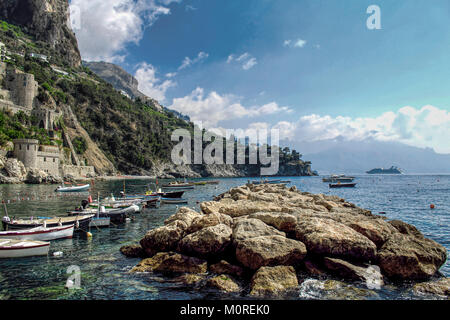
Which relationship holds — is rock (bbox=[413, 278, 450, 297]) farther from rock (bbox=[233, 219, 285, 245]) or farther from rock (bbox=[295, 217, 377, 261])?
rock (bbox=[233, 219, 285, 245])

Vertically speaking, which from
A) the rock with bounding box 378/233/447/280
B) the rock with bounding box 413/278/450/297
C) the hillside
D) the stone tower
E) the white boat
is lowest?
the white boat

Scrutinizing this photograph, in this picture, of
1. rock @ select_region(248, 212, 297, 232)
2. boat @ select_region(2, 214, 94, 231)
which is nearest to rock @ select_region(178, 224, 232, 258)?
rock @ select_region(248, 212, 297, 232)

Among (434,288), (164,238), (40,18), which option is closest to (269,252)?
(164,238)

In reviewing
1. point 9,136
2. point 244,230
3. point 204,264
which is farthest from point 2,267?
point 9,136

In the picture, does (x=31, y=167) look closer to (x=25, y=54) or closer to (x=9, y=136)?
(x=9, y=136)

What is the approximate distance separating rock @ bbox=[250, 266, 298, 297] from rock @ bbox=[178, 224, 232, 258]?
2282 millimetres

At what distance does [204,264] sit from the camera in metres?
11.6

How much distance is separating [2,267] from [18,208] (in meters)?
21.5

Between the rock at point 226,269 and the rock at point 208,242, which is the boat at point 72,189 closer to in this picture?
the rock at point 208,242

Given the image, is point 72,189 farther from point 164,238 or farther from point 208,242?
point 208,242

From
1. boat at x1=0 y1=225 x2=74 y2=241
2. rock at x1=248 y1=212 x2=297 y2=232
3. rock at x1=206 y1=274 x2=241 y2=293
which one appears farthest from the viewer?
boat at x1=0 y1=225 x2=74 y2=241

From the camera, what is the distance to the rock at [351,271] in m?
10.4

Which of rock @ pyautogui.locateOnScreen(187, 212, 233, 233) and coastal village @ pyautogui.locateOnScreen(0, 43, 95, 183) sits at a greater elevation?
coastal village @ pyautogui.locateOnScreen(0, 43, 95, 183)

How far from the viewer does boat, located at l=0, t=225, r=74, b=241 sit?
647 inches
